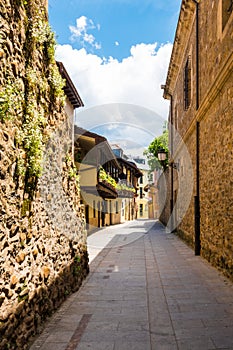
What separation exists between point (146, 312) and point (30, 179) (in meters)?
2.51

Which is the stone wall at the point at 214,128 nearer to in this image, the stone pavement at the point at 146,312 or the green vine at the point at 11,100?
the stone pavement at the point at 146,312

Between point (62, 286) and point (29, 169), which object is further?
point (62, 286)

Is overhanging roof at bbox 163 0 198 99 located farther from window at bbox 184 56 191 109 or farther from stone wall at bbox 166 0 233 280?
window at bbox 184 56 191 109

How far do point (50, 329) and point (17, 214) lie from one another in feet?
5.33

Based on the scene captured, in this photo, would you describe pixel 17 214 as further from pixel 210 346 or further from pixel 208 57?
pixel 208 57

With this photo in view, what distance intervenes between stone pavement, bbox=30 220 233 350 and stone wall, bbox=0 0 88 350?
363mm

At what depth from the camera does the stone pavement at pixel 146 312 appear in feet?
12.1

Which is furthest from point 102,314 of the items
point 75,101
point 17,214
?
point 75,101

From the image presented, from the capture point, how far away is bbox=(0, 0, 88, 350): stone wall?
326cm

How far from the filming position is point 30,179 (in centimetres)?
393

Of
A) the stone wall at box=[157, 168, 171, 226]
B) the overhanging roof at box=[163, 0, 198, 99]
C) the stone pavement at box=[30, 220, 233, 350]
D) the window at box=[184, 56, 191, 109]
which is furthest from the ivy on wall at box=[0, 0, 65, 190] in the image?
the stone wall at box=[157, 168, 171, 226]

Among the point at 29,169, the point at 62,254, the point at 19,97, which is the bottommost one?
the point at 62,254

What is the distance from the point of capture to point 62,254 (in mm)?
5340

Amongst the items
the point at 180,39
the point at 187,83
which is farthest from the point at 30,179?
the point at 180,39
